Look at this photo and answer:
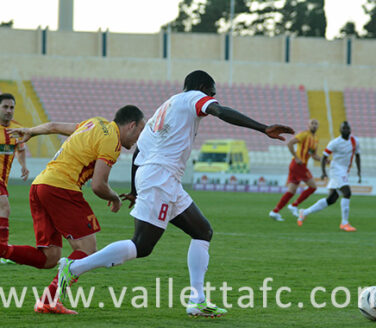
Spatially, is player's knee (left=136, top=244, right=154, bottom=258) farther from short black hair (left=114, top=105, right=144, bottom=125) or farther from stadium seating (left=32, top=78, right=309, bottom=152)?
stadium seating (left=32, top=78, right=309, bottom=152)

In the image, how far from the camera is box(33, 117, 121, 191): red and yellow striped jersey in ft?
21.1

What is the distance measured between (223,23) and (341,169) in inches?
2530

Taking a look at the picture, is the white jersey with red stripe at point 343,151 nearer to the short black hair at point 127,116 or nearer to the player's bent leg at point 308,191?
the player's bent leg at point 308,191

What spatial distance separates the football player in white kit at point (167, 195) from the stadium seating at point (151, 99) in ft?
104

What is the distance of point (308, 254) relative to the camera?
11164mm

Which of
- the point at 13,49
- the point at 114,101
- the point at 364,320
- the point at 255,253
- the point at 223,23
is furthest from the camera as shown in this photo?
the point at 223,23

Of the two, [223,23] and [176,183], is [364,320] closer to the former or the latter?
[176,183]

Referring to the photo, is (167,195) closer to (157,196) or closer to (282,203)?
(157,196)

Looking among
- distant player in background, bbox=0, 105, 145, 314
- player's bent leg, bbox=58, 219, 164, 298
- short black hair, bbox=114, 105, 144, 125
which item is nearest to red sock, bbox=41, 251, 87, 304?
distant player in background, bbox=0, 105, 145, 314

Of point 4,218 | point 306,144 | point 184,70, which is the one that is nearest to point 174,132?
point 4,218

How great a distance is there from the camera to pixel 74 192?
6.56 meters

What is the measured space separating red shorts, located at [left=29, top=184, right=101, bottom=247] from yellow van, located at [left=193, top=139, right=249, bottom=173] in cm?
2468

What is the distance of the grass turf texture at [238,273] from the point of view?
625 centimetres

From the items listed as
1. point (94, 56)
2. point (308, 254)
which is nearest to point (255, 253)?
point (308, 254)
